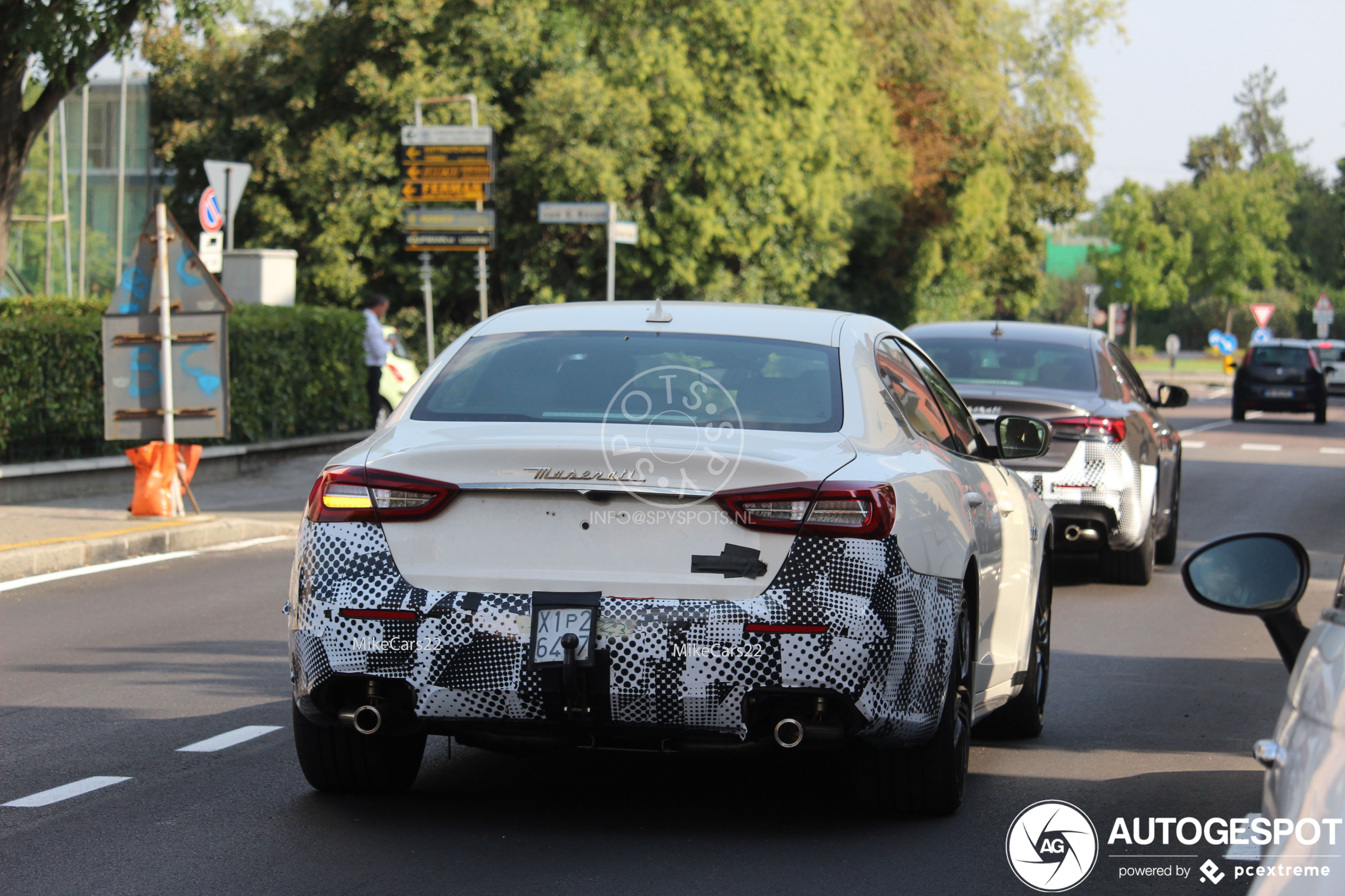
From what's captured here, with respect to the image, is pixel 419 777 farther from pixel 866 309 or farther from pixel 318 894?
pixel 866 309

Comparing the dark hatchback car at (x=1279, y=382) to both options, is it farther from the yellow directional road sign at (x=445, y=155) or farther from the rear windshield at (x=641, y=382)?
the rear windshield at (x=641, y=382)

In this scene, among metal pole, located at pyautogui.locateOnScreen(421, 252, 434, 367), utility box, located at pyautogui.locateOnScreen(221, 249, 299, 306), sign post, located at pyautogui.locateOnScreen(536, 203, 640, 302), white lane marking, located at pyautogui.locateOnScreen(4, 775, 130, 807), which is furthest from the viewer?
metal pole, located at pyautogui.locateOnScreen(421, 252, 434, 367)

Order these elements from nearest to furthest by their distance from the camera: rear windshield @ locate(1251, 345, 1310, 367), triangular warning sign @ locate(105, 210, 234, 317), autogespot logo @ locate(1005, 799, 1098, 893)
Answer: autogespot logo @ locate(1005, 799, 1098, 893) < triangular warning sign @ locate(105, 210, 234, 317) < rear windshield @ locate(1251, 345, 1310, 367)

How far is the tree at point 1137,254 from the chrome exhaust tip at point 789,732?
221ft

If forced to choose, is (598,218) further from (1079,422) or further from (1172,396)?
(1079,422)

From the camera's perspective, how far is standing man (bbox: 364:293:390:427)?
70.6 ft

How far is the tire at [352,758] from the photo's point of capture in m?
5.32

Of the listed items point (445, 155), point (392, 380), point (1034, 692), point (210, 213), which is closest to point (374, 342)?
point (392, 380)

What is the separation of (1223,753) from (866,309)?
140 ft

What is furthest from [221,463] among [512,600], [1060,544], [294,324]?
[512,600]

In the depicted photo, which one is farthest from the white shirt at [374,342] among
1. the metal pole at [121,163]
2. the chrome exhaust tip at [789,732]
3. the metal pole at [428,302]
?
the chrome exhaust tip at [789,732]

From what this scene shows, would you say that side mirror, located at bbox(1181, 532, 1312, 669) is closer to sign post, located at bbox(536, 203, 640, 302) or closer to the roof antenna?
the roof antenna

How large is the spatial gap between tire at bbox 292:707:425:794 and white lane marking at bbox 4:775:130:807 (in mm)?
750
